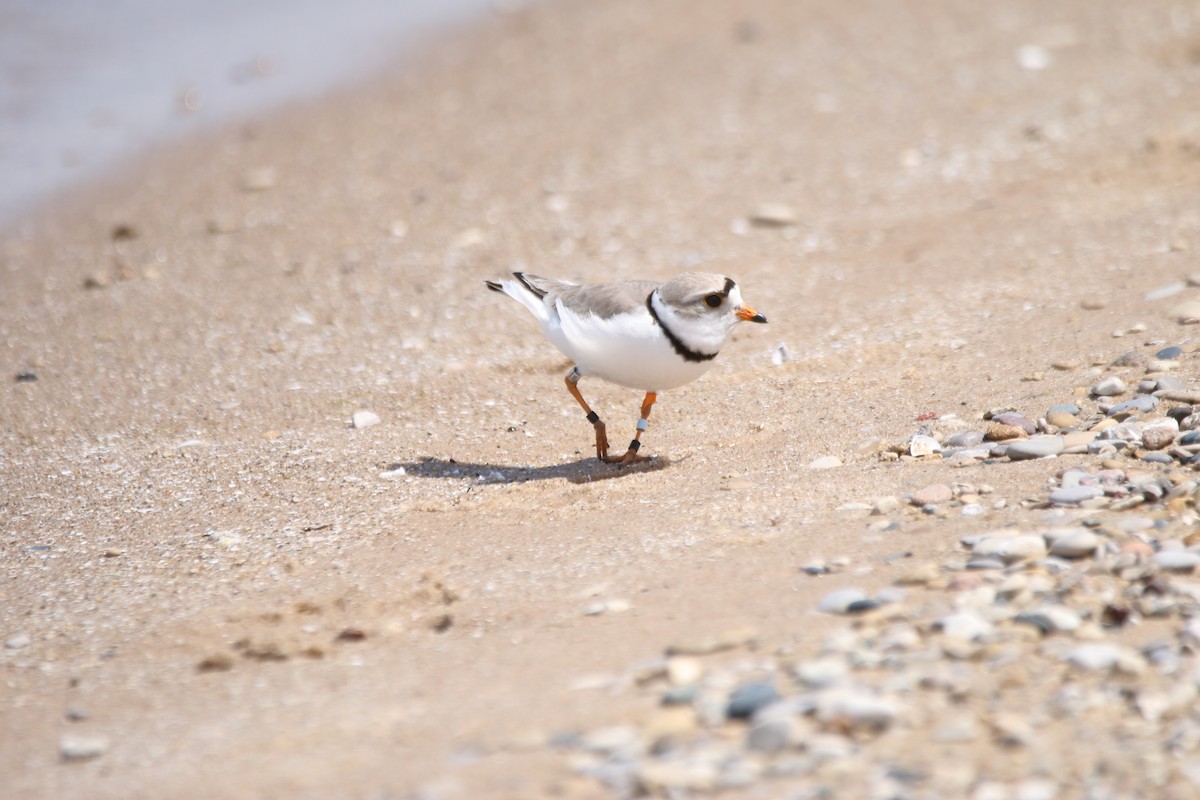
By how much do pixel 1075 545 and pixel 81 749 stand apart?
2.87m

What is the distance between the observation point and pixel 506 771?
3.06 meters

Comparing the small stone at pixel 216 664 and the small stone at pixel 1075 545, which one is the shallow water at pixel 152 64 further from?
the small stone at pixel 1075 545

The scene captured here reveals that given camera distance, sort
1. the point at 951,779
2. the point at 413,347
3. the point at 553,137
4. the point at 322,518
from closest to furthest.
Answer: the point at 951,779, the point at 322,518, the point at 413,347, the point at 553,137

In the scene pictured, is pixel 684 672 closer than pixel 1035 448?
Yes

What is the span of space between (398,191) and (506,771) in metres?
6.44

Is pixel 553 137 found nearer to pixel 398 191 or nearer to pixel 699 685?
pixel 398 191

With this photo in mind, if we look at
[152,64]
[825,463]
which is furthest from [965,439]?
[152,64]

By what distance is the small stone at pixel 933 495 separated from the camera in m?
4.41

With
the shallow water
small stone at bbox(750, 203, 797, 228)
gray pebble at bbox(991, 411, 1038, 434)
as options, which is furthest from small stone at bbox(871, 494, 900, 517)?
the shallow water

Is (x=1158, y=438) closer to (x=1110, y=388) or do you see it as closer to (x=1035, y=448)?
(x=1035, y=448)

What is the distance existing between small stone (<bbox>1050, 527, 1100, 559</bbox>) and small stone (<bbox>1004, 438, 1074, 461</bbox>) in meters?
0.84

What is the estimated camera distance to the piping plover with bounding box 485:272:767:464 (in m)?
5.15

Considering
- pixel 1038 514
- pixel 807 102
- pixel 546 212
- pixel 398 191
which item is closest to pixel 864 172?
pixel 807 102

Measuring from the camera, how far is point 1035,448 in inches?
185
